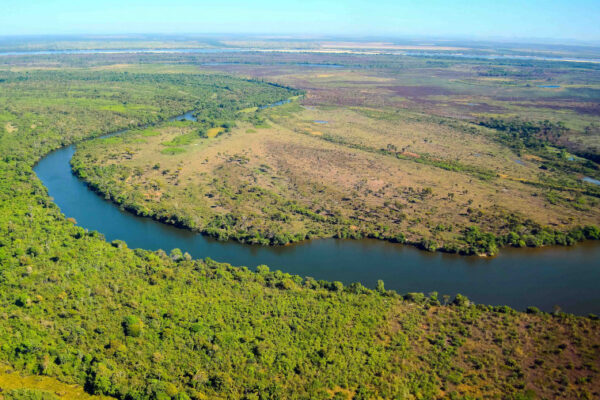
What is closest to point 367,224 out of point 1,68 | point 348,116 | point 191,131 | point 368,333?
point 368,333

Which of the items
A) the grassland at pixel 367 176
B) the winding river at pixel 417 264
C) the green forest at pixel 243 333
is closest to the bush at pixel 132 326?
the green forest at pixel 243 333

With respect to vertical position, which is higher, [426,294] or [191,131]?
[191,131]

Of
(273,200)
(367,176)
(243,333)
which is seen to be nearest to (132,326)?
(243,333)

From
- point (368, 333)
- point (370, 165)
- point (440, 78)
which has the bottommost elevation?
point (368, 333)

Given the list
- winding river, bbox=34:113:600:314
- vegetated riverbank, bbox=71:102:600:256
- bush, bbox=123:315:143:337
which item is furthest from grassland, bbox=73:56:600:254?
bush, bbox=123:315:143:337

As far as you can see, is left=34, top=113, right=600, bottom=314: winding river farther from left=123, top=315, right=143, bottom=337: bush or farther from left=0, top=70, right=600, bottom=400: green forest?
left=123, top=315, right=143, bottom=337: bush

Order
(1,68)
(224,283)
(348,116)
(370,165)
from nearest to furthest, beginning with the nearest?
(224,283), (370,165), (348,116), (1,68)

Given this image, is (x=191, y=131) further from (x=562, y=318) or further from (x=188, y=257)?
(x=562, y=318)

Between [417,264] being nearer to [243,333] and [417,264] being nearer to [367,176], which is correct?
[243,333]
